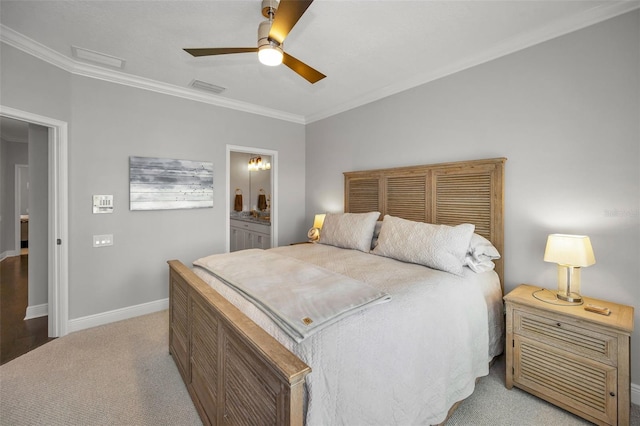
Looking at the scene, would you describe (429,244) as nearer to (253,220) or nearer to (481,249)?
(481,249)

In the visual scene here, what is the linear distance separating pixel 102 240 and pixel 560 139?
4.46 metres

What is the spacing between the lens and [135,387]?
2061 millimetres

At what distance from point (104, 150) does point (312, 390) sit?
11.0 ft

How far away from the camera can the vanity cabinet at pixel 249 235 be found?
471cm

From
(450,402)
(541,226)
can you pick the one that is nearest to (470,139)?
(541,226)

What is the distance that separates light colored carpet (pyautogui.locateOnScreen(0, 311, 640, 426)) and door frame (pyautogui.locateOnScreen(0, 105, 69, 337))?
28cm

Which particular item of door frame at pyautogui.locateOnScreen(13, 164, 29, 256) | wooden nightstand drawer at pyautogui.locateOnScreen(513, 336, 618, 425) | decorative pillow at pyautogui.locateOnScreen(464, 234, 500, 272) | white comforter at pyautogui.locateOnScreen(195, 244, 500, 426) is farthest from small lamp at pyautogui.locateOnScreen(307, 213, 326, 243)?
door frame at pyautogui.locateOnScreen(13, 164, 29, 256)

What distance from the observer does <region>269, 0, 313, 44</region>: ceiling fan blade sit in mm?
1444

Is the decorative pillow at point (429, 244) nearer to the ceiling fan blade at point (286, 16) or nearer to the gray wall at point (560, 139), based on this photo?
the gray wall at point (560, 139)

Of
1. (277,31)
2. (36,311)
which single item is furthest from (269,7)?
(36,311)

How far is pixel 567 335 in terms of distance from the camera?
1819 mm

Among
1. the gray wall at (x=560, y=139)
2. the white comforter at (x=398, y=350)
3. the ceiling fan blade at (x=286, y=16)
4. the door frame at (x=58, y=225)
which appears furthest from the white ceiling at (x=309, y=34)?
the white comforter at (x=398, y=350)

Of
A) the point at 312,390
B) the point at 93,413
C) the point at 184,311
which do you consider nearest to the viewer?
the point at 312,390

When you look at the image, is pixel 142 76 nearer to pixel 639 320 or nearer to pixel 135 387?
pixel 135 387
